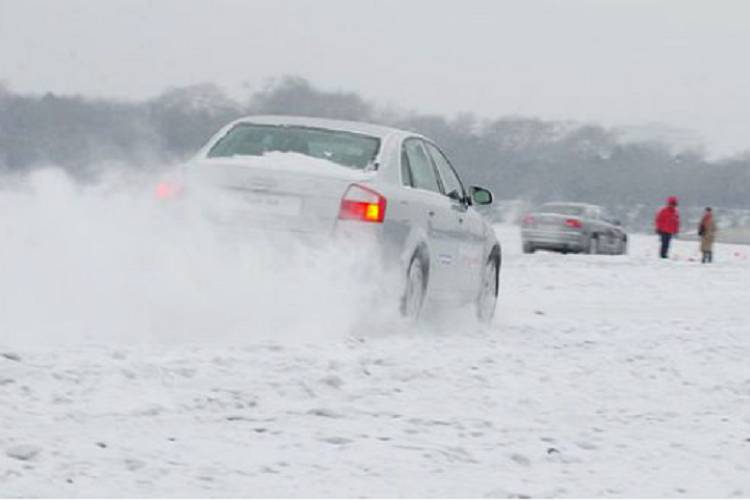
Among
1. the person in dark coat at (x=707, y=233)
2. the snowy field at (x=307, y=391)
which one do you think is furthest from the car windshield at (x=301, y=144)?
the person in dark coat at (x=707, y=233)

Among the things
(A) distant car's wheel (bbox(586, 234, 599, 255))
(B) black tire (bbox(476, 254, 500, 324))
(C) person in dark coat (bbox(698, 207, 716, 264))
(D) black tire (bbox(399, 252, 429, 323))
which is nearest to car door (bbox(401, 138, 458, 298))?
(D) black tire (bbox(399, 252, 429, 323))

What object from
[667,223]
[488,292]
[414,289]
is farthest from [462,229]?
[667,223]

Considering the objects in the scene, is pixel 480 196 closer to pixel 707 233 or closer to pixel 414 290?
pixel 414 290

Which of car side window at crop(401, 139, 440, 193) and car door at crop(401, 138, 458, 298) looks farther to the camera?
car side window at crop(401, 139, 440, 193)

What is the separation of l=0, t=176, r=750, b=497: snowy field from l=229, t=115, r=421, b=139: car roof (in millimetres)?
1299

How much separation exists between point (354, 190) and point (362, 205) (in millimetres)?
111

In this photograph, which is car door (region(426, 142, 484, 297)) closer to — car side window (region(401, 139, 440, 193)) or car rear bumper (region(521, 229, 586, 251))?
car side window (region(401, 139, 440, 193))

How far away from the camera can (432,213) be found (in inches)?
462

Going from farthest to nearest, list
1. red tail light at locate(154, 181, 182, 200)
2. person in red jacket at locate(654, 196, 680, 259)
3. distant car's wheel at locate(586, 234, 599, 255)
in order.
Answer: distant car's wheel at locate(586, 234, 599, 255), person in red jacket at locate(654, 196, 680, 259), red tail light at locate(154, 181, 182, 200)

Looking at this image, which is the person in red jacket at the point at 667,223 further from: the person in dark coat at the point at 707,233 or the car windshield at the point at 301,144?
the car windshield at the point at 301,144

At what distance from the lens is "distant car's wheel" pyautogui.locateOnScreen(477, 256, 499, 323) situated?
1340cm

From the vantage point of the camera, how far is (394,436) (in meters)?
6.68

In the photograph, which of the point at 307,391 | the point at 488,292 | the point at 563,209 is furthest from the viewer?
the point at 563,209

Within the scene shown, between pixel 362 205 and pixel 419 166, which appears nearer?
pixel 362 205
